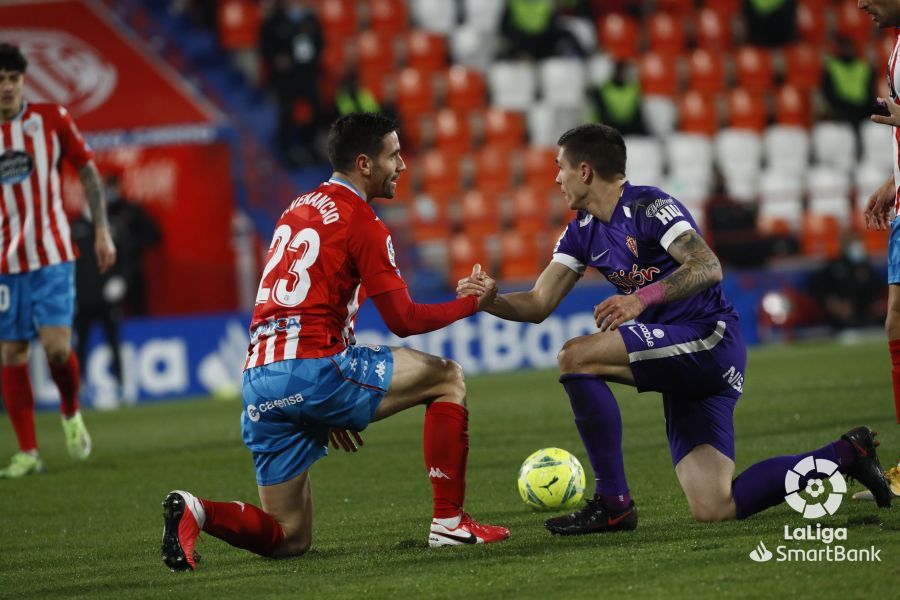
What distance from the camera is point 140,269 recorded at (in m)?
16.5

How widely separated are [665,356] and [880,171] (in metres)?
15.3

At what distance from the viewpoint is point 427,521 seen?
5.51m

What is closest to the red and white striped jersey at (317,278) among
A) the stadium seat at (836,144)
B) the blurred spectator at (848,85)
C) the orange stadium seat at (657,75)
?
the orange stadium seat at (657,75)

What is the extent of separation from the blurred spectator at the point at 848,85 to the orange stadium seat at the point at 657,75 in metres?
2.21

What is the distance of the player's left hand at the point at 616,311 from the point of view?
4.55m

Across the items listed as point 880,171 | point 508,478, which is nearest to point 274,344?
point 508,478

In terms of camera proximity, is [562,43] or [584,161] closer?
[584,161]

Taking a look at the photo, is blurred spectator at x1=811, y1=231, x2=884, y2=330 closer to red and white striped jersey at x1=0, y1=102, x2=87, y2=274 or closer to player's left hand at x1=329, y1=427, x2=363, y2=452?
red and white striped jersey at x1=0, y1=102, x2=87, y2=274

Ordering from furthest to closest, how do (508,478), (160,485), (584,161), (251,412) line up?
(160,485) → (508,478) → (584,161) → (251,412)

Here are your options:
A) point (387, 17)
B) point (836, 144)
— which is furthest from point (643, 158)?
point (387, 17)

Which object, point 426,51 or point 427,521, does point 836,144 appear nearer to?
point 426,51

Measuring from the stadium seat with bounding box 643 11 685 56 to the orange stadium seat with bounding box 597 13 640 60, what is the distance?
1.00ft

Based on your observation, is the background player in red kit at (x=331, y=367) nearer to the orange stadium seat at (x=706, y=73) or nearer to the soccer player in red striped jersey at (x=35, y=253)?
the soccer player in red striped jersey at (x=35, y=253)

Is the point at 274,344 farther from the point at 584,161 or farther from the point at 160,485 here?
the point at 160,485
